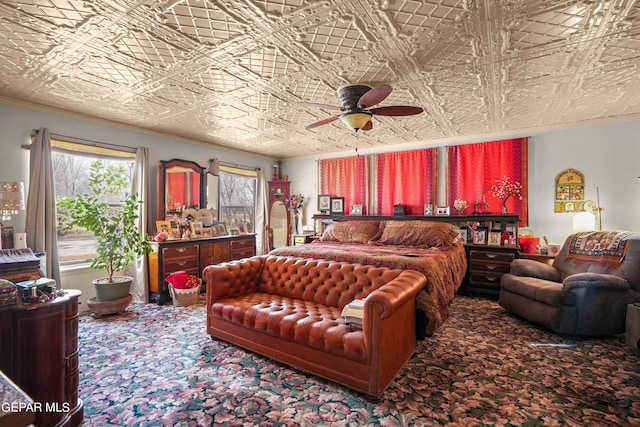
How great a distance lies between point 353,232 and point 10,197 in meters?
4.10

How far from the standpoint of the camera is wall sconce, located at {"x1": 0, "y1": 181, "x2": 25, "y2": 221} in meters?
2.79

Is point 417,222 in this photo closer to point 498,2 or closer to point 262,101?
point 262,101

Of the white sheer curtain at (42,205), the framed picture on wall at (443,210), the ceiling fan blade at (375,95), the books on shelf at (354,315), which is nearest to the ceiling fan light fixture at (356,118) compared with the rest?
the ceiling fan blade at (375,95)

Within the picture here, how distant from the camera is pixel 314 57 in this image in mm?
2422

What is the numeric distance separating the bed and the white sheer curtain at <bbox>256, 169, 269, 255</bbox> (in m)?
1.86

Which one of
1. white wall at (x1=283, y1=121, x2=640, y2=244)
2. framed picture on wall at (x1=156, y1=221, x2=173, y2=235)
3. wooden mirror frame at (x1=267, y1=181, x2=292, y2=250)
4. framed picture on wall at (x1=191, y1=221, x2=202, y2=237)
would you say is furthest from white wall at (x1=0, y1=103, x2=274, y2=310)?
white wall at (x1=283, y1=121, x2=640, y2=244)

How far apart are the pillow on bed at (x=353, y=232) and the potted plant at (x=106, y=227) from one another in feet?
9.07

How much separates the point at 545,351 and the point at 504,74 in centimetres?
255

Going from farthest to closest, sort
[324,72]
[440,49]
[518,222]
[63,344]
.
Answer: [518,222] → [324,72] → [440,49] → [63,344]

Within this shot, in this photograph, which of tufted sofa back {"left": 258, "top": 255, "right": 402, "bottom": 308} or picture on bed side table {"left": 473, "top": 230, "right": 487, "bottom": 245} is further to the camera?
picture on bed side table {"left": 473, "top": 230, "right": 487, "bottom": 245}

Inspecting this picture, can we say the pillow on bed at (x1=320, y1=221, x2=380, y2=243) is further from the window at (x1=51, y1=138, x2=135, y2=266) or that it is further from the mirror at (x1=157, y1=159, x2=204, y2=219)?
the window at (x1=51, y1=138, x2=135, y2=266)

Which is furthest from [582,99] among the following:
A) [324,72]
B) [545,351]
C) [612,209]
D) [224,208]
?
[224,208]

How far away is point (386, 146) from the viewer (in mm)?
5684

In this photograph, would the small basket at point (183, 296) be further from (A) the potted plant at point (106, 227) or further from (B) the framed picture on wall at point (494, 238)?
(B) the framed picture on wall at point (494, 238)
